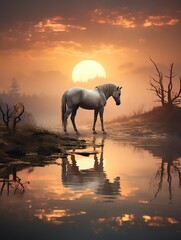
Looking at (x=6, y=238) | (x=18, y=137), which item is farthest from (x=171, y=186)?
(x=18, y=137)

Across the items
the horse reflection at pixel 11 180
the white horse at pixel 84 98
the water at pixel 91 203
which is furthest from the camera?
the white horse at pixel 84 98

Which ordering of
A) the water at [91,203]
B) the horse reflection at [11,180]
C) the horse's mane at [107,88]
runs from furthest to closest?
the horse's mane at [107,88] < the horse reflection at [11,180] < the water at [91,203]

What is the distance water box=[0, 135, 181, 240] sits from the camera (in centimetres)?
374

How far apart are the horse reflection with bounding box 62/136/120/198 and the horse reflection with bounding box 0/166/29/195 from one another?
0.76m

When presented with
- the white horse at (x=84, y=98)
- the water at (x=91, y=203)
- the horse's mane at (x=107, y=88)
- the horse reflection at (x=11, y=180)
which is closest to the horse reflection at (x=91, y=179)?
the water at (x=91, y=203)

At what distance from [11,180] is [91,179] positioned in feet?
4.46

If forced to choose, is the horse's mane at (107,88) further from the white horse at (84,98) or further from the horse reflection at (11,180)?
the horse reflection at (11,180)

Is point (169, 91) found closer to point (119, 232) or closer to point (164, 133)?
point (164, 133)

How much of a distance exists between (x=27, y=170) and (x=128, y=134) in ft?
37.9

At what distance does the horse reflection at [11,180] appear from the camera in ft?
18.1

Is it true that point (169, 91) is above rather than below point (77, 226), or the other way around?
above

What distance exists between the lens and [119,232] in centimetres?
369

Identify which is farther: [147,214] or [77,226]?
[147,214]

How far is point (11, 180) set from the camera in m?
6.12
